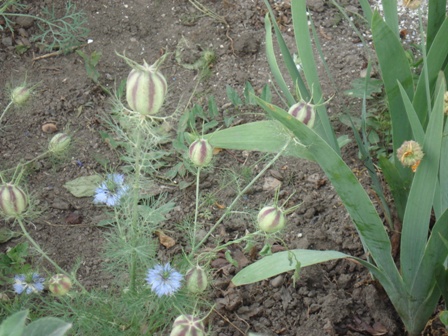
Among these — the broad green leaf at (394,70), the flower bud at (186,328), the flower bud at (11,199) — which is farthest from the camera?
the broad green leaf at (394,70)

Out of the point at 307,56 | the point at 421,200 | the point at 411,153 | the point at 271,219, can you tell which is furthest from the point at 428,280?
the point at 307,56

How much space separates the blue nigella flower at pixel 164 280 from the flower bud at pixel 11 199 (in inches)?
11.9

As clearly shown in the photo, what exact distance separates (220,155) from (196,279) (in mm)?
898

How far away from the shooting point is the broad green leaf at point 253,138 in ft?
5.63

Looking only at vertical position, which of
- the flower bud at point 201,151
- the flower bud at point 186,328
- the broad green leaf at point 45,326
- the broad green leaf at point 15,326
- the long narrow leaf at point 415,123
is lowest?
the flower bud at point 186,328

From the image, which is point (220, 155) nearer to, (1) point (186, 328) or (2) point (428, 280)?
(2) point (428, 280)

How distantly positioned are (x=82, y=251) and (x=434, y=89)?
3.58 feet

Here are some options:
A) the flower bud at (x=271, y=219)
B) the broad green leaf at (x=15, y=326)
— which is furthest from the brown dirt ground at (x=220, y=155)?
the broad green leaf at (x=15, y=326)

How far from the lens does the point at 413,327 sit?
1854 mm

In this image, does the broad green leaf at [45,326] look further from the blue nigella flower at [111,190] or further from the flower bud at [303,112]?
the flower bud at [303,112]

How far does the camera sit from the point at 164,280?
150 cm

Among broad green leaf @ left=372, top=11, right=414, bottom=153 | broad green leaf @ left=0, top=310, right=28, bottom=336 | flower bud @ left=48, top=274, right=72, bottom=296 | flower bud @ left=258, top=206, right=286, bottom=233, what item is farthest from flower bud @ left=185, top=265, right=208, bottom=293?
broad green leaf @ left=372, top=11, right=414, bottom=153

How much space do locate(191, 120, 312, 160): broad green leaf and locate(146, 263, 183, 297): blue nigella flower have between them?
1.18 feet

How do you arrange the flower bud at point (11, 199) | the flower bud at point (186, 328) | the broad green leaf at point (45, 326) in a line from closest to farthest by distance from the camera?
1. the broad green leaf at point (45, 326)
2. the flower bud at point (186, 328)
3. the flower bud at point (11, 199)
